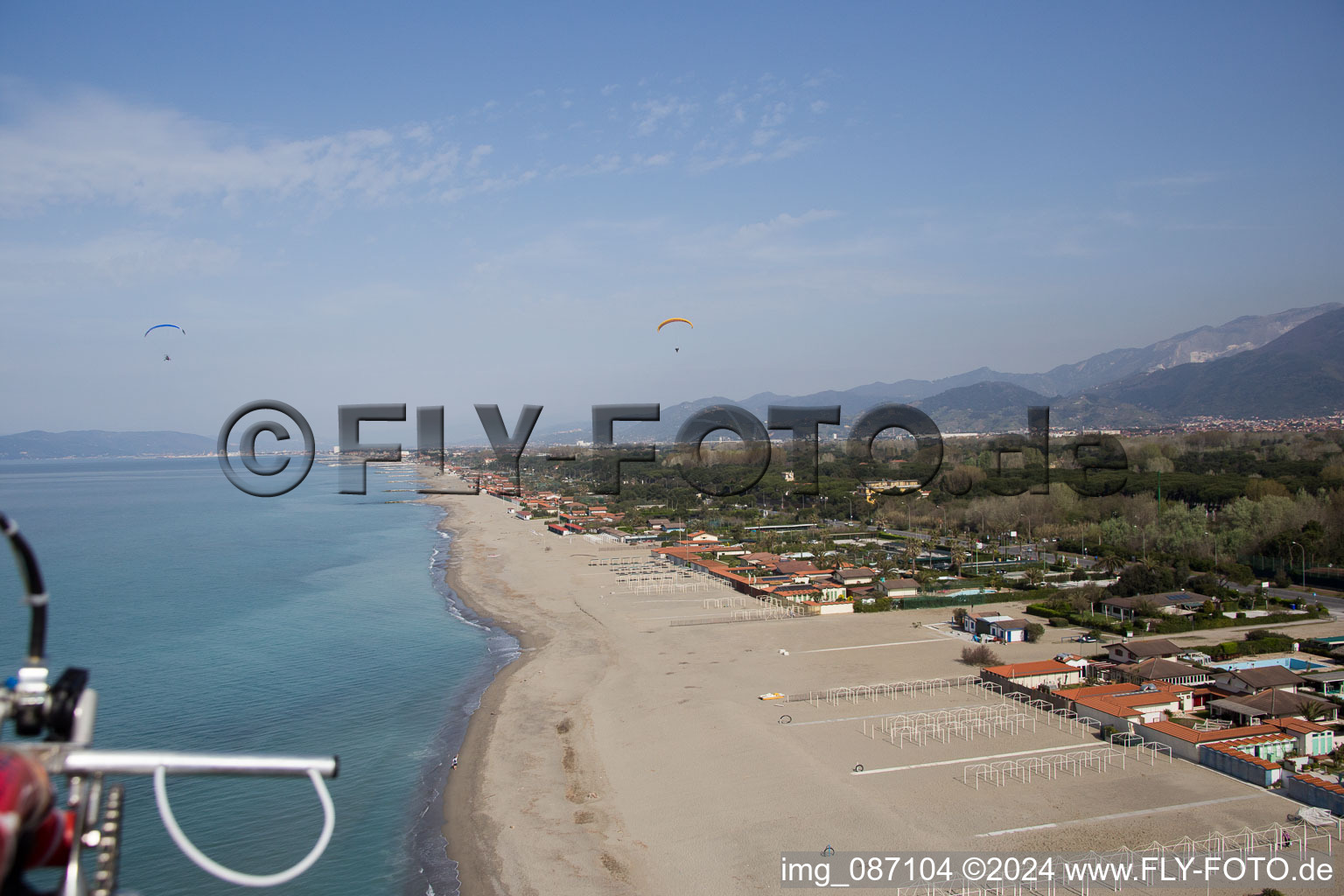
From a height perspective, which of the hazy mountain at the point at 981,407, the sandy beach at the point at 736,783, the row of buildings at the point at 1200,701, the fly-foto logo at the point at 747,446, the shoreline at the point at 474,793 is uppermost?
the hazy mountain at the point at 981,407

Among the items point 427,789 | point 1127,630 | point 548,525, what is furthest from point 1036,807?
point 548,525

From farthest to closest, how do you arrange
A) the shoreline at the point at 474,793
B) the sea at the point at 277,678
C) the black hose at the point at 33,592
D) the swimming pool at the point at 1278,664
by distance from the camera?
the swimming pool at the point at 1278,664
the sea at the point at 277,678
the shoreline at the point at 474,793
the black hose at the point at 33,592

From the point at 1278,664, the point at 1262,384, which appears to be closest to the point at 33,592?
the point at 1278,664

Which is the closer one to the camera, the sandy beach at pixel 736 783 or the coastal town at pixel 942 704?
the sandy beach at pixel 736 783

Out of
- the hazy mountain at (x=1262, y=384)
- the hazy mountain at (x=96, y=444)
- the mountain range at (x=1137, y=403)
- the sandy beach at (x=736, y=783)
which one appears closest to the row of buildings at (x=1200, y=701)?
the sandy beach at (x=736, y=783)

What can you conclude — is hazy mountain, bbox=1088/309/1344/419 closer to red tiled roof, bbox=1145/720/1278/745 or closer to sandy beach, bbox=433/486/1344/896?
red tiled roof, bbox=1145/720/1278/745

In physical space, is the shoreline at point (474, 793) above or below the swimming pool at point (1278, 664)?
below

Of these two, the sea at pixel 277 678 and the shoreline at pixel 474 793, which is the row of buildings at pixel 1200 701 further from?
the sea at pixel 277 678
